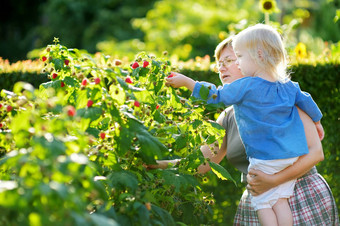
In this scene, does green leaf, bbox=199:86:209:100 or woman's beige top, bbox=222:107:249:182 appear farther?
woman's beige top, bbox=222:107:249:182

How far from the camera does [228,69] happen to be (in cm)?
299

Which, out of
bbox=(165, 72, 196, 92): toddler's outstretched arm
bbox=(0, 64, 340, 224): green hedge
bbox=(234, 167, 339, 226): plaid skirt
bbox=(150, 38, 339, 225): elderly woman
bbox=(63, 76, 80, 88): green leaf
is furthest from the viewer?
bbox=(0, 64, 340, 224): green hedge

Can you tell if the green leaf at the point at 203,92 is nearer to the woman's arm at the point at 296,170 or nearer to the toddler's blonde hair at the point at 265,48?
the toddler's blonde hair at the point at 265,48

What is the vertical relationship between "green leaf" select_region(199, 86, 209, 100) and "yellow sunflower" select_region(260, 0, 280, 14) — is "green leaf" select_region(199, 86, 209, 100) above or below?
below

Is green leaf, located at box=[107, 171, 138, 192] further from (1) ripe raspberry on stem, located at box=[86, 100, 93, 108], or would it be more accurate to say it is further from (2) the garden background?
(1) ripe raspberry on stem, located at box=[86, 100, 93, 108]

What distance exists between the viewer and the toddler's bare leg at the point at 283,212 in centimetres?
256

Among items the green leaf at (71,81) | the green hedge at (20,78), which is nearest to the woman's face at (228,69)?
the green leaf at (71,81)

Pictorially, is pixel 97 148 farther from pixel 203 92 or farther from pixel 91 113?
pixel 203 92

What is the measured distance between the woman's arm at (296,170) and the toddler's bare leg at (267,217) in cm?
10

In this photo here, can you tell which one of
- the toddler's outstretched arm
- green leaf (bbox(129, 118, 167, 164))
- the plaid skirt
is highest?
the toddler's outstretched arm

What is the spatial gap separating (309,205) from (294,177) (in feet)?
0.75

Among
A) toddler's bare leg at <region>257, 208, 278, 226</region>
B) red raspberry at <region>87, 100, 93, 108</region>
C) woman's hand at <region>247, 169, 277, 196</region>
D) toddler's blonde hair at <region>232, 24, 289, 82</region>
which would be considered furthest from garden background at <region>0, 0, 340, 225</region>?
toddler's blonde hair at <region>232, 24, 289, 82</region>

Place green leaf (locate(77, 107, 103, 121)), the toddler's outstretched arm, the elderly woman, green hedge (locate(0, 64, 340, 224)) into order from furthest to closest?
green hedge (locate(0, 64, 340, 224))
the elderly woman
the toddler's outstretched arm
green leaf (locate(77, 107, 103, 121))

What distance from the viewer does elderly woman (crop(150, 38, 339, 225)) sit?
102 inches
